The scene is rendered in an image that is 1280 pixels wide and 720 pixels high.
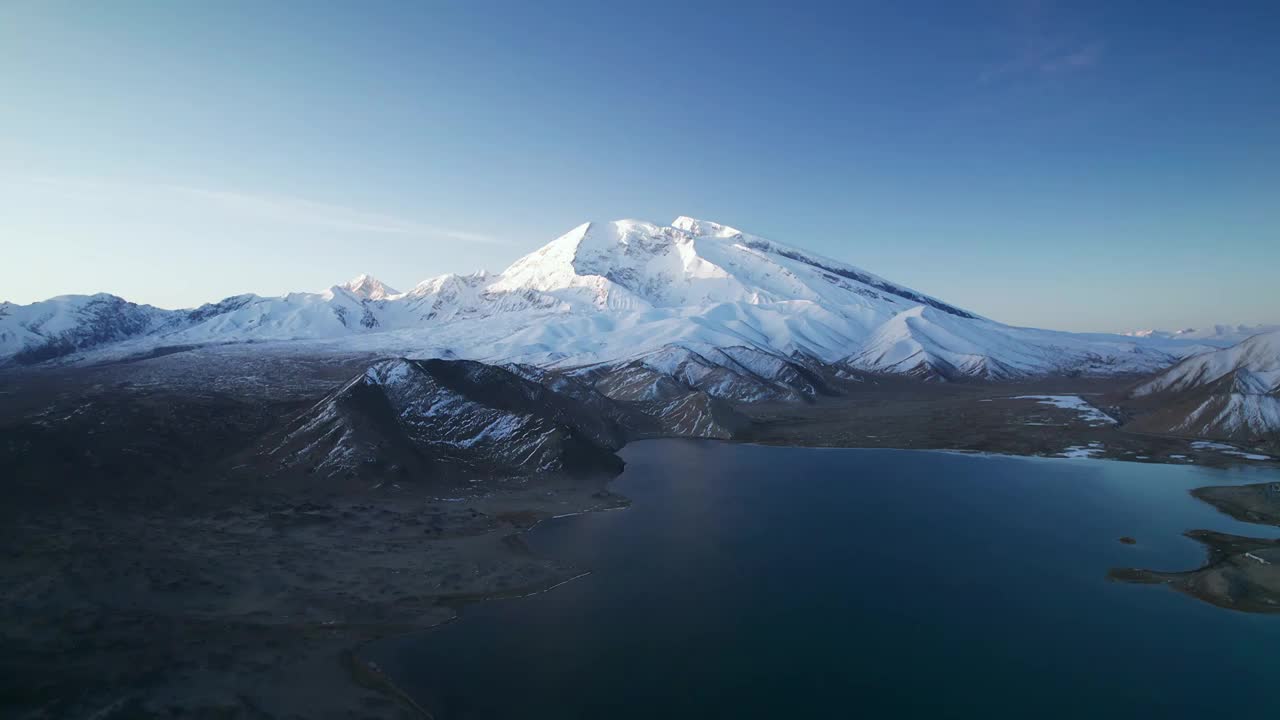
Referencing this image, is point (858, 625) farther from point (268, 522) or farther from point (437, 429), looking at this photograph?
point (437, 429)

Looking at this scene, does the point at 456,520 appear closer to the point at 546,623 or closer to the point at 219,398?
the point at 546,623

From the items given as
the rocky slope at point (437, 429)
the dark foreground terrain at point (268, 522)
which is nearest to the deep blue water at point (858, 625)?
the dark foreground terrain at point (268, 522)

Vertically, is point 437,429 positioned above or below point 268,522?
above

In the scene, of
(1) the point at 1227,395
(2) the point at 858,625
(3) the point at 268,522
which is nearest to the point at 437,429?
(3) the point at 268,522

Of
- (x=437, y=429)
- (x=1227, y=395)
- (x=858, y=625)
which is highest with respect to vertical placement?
(x=1227, y=395)

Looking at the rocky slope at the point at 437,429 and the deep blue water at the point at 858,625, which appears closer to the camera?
the deep blue water at the point at 858,625

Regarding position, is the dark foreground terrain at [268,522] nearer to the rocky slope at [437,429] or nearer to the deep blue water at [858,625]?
the rocky slope at [437,429]

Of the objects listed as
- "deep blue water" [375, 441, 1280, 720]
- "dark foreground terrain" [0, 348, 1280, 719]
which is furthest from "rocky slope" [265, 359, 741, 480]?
"deep blue water" [375, 441, 1280, 720]
